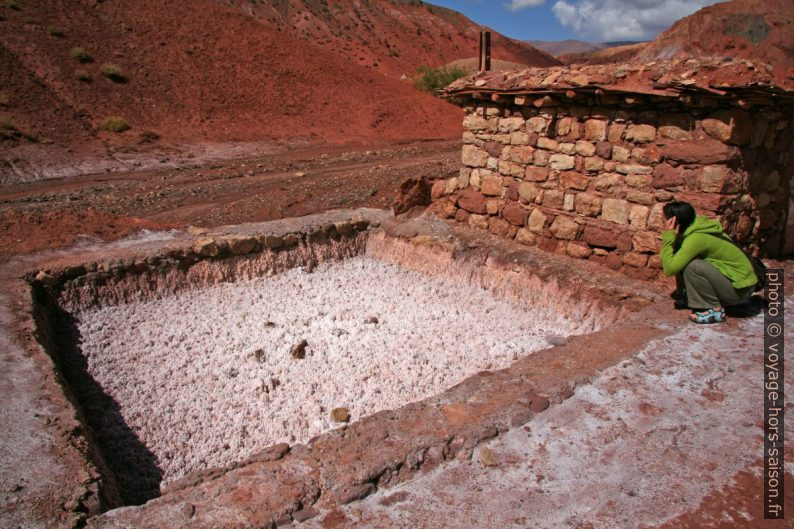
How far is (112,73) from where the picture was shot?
18844 mm

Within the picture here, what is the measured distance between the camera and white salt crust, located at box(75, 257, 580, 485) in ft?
13.7

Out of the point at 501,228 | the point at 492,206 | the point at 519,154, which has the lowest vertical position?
the point at 501,228

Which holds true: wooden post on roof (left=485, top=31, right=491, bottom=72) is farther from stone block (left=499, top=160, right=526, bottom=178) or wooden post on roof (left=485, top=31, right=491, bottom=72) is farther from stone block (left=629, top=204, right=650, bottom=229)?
stone block (left=629, top=204, right=650, bottom=229)

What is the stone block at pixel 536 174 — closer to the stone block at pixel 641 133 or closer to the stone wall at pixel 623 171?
the stone wall at pixel 623 171

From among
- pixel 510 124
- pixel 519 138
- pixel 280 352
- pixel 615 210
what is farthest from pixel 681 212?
pixel 280 352

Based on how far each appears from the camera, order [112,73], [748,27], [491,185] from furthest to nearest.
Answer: [748,27] → [112,73] → [491,185]

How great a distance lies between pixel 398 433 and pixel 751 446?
194 cm

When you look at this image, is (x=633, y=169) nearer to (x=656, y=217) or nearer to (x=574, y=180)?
(x=656, y=217)

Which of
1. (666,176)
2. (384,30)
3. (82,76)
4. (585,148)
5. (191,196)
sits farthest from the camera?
(384,30)

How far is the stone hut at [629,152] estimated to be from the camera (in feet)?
15.7

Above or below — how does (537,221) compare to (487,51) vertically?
below

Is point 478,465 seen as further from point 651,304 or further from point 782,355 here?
point 651,304

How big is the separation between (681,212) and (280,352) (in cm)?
375

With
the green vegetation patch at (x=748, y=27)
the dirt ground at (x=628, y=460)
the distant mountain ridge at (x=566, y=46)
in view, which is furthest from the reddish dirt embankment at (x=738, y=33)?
the distant mountain ridge at (x=566, y=46)
